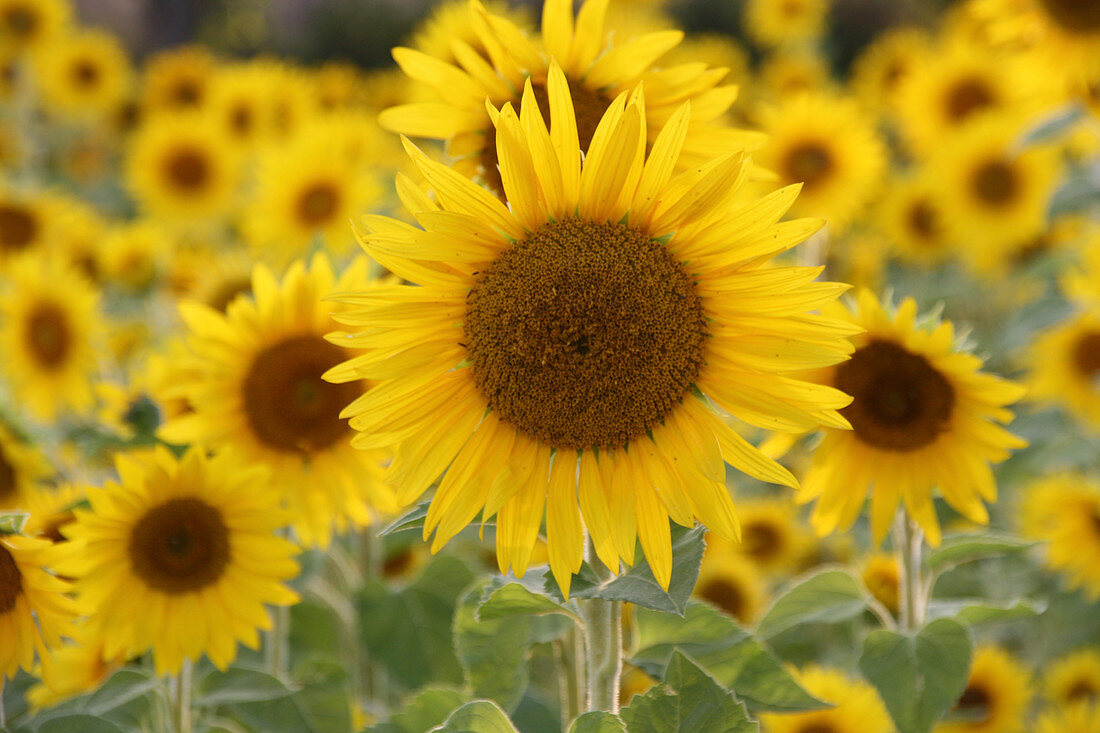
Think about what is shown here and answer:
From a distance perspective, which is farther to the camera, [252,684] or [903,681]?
[252,684]

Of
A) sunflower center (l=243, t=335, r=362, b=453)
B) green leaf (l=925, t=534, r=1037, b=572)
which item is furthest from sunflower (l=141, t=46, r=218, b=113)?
green leaf (l=925, t=534, r=1037, b=572)

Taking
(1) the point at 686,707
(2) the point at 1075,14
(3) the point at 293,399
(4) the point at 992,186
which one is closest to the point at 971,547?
(1) the point at 686,707

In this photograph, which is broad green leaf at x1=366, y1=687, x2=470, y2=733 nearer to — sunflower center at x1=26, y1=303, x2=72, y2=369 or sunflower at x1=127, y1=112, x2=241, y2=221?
sunflower center at x1=26, y1=303, x2=72, y2=369

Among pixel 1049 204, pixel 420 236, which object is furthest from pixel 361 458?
pixel 1049 204

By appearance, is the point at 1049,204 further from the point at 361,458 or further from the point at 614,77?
the point at 361,458

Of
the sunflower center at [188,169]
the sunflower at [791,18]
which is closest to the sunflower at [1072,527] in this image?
the sunflower center at [188,169]
